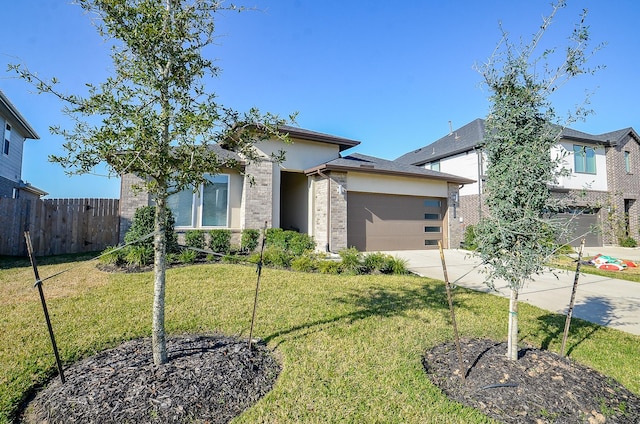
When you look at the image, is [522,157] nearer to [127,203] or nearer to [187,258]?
[187,258]

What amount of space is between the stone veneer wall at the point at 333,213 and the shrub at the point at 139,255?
5.50 metres

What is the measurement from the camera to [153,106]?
2.81 meters

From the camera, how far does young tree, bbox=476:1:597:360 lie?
2.96m

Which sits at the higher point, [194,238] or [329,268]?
[194,238]

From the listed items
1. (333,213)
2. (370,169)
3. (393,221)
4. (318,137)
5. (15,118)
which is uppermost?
(15,118)

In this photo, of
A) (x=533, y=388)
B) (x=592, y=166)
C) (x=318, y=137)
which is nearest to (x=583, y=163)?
(x=592, y=166)

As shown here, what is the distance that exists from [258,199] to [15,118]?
1214cm

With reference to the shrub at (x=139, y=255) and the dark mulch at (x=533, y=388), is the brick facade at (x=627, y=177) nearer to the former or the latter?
the dark mulch at (x=533, y=388)

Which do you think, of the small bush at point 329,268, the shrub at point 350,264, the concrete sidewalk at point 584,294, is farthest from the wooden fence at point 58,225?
the concrete sidewalk at point 584,294

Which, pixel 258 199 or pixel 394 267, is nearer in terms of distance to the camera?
pixel 394 267

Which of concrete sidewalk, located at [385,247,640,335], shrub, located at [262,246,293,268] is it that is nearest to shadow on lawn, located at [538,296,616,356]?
concrete sidewalk, located at [385,247,640,335]

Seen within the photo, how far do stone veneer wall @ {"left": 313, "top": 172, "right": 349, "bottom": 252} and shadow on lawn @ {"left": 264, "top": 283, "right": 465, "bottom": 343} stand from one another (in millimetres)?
4440

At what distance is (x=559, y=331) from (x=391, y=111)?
38.3 feet

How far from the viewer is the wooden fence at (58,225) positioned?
31.6ft
